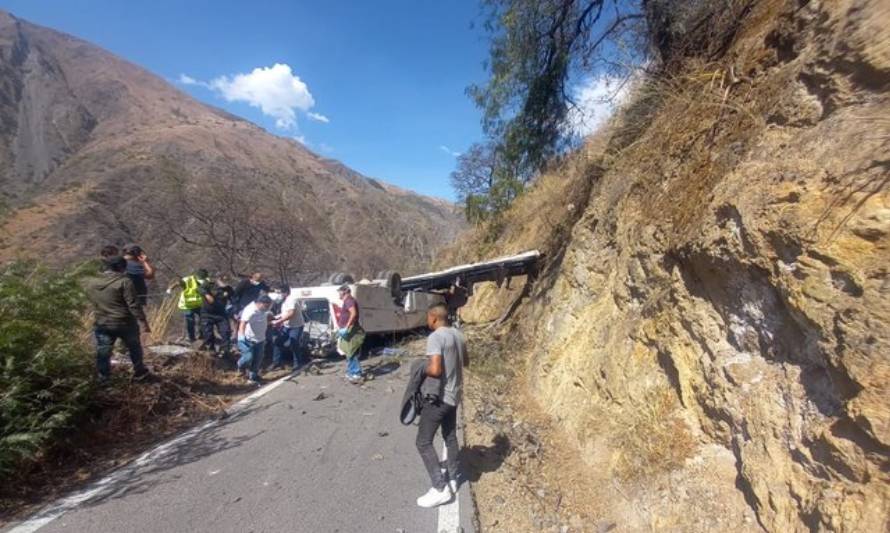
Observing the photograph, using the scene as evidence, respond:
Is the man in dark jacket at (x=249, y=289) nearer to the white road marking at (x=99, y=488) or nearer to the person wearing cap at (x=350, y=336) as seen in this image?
the person wearing cap at (x=350, y=336)

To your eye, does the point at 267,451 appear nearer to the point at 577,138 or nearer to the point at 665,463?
the point at 665,463

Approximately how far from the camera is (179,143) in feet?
185

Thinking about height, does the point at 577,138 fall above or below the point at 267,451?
above

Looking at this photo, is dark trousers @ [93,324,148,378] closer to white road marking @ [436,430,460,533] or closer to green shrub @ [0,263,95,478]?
green shrub @ [0,263,95,478]

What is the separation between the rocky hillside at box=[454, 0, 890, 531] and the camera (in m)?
2.73

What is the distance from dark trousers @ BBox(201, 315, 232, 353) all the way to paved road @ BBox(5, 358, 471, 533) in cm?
317

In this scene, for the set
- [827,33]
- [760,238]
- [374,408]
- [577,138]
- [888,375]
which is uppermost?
[577,138]

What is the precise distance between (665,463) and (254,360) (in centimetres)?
702

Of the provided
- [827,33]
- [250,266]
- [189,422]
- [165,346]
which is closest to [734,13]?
[827,33]

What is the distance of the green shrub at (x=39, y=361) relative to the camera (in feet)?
14.7

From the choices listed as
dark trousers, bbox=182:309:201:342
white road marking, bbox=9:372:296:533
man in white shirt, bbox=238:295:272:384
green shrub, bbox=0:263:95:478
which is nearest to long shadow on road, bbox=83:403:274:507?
white road marking, bbox=9:372:296:533

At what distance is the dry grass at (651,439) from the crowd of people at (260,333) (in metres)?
1.51

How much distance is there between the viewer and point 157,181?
1665 inches

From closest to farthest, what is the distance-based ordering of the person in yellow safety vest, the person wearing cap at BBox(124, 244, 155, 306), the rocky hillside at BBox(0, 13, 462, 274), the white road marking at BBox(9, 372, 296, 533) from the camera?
the white road marking at BBox(9, 372, 296, 533) → the person wearing cap at BBox(124, 244, 155, 306) → the person in yellow safety vest → the rocky hillside at BBox(0, 13, 462, 274)
